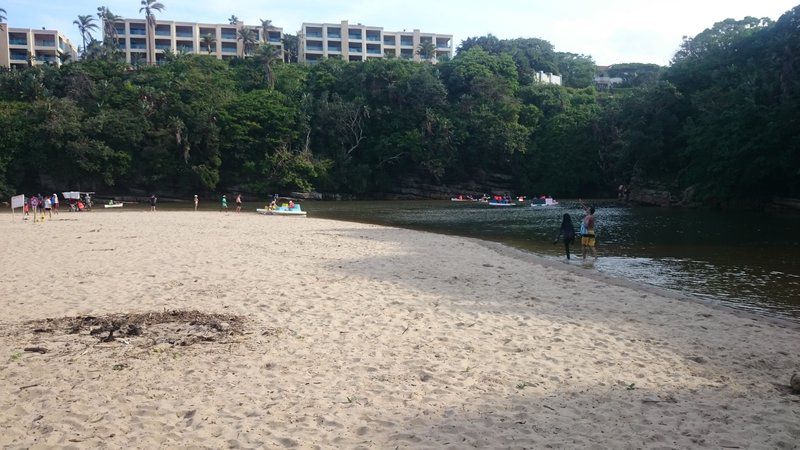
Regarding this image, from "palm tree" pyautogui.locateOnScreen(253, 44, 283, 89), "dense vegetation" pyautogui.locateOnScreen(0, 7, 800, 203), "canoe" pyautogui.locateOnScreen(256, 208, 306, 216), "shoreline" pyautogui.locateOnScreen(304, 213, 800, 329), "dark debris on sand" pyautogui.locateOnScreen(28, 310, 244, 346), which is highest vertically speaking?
"palm tree" pyautogui.locateOnScreen(253, 44, 283, 89)

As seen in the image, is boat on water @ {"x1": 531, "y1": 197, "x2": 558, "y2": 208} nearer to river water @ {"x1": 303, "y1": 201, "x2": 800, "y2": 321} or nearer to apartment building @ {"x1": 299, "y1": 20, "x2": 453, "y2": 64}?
river water @ {"x1": 303, "y1": 201, "x2": 800, "y2": 321}

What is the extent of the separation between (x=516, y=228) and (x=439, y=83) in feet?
165

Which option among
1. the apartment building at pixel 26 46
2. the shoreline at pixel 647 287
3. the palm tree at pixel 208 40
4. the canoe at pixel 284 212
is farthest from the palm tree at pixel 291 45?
the shoreline at pixel 647 287

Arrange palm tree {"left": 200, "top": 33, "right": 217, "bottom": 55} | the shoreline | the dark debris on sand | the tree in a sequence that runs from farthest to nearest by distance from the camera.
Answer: the tree
palm tree {"left": 200, "top": 33, "right": 217, "bottom": 55}
the shoreline
the dark debris on sand

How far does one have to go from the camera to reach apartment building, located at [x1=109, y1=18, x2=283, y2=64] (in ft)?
354

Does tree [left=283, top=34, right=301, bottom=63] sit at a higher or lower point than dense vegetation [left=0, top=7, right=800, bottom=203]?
higher

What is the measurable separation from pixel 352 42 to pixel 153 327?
11582 centimetres

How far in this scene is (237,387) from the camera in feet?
20.9

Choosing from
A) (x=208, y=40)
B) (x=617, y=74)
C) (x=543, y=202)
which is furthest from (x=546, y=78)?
(x=208, y=40)

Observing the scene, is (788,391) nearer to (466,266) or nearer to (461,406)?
(461,406)

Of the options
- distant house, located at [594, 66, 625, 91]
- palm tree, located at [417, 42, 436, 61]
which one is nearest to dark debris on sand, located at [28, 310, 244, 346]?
palm tree, located at [417, 42, 436, 61]

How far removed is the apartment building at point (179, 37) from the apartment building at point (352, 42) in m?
7.82

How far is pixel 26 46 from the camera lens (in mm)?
98062

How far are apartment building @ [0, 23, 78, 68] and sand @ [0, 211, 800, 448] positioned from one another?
103271 millimetres
